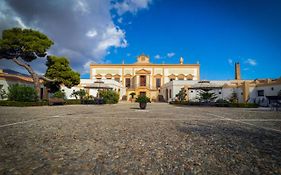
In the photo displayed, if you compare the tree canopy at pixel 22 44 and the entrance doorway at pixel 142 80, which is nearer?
the tree canopy at pixel 22 44

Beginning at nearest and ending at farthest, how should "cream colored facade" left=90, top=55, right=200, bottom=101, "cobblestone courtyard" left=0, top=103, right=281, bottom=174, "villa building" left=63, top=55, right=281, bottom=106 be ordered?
1. "cobblestone courtyard" left=0, top=103, right=281, bottom=174
2. "villa building" left=63, top=55, right=281, bottom=106
3. "cream colored facade" left=90, top=55, right=200, bottom=101

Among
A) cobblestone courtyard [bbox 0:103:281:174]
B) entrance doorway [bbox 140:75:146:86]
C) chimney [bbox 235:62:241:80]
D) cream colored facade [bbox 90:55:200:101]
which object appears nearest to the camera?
cobblestone courtyard [bbox 0:103:281:174]

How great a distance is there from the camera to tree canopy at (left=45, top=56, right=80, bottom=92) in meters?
20.5

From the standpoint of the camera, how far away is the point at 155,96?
3834cm

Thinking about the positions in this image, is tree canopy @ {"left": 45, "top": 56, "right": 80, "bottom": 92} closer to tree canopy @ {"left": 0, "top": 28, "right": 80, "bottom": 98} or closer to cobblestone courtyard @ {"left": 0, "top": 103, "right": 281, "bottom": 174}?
tree canopy @ {"left": 0, "top": 28, "right": 80, "bottom": 98}

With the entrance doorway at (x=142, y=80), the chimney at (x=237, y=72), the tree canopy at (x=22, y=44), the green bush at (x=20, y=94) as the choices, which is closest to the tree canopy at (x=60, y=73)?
the tree canopy at (x=22, y=44)

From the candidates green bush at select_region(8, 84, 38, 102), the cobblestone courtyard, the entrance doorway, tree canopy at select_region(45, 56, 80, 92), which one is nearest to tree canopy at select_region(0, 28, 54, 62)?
tree canopy at select_region(45, 56, 80, 92)

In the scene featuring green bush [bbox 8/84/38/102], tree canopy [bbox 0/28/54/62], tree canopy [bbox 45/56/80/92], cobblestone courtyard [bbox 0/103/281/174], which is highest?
tree canopy [bbox 0/28/54/62]

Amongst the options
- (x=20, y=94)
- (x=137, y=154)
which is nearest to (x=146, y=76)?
(x=20, y=94)

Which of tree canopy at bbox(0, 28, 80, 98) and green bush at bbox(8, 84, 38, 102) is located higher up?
tree canopy at bbox(0, 28, 80, 98)

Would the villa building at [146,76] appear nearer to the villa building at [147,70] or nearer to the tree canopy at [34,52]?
the villa building at [147,70]

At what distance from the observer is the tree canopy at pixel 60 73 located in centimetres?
2048

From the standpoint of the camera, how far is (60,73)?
805 inches

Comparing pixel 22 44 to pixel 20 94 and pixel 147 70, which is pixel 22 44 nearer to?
pixel 20 94
